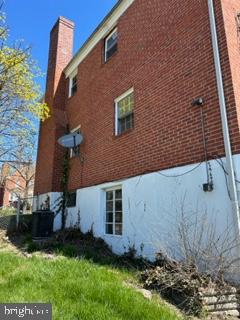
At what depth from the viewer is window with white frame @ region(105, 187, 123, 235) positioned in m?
9.27

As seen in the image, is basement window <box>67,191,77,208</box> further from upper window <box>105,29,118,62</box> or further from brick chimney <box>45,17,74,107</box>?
upper window <box>105,29,118,62</box>

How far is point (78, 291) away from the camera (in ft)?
15.2

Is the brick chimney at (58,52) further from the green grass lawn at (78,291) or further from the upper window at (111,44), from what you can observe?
the green grass lawn at (78,291)

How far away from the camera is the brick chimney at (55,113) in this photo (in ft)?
45.2

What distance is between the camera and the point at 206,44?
22.2 ft

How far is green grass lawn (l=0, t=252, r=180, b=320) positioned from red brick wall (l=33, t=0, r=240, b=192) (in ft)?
10.4

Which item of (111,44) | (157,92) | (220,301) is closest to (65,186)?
(111,44)

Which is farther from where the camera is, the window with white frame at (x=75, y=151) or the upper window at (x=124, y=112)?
the window with white frame at (x=75, y=151)

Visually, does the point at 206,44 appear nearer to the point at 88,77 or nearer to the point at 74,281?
the point at 74,281

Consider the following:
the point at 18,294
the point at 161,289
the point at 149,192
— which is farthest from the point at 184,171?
the point at 18,294

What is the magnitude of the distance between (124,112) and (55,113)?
584 centimetres

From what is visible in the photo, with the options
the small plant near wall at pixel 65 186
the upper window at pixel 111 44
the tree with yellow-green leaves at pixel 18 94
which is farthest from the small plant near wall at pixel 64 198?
the upper window at pixel 111 44

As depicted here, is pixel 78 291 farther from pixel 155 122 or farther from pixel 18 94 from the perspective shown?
pixel 18 94

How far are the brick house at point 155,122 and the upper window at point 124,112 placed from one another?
0.04 m
